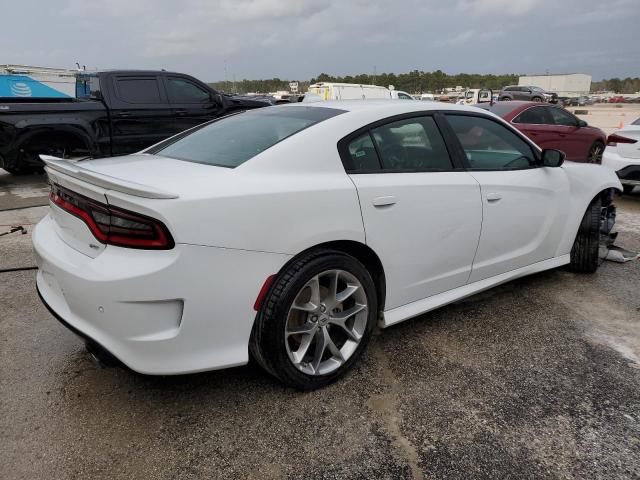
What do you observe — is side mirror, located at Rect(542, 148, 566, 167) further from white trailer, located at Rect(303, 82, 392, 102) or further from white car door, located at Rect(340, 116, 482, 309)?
white trailer, located at Rect(303, 82, 392, 102)

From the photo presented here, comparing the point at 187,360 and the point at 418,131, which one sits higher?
the point at 418,131

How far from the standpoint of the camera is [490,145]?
3.54 meters

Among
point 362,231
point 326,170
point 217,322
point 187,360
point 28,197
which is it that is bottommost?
point 28,197

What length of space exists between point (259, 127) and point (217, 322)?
1.27 metres

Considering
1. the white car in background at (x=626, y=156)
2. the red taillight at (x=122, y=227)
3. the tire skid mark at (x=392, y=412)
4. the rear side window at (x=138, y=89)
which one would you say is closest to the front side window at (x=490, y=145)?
the tire skid mark at (x=392, y=412)

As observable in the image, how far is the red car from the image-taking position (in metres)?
8.74

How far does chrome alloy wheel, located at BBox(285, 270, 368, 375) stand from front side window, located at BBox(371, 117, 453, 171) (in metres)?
0.72

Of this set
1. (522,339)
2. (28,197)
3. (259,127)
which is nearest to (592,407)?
(522,339)

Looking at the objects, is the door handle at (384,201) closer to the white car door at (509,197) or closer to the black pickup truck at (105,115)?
the white car door at (509,197)

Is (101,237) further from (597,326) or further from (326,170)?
(597,326)

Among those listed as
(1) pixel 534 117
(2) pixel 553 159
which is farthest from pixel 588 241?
(1) pixel 534 117

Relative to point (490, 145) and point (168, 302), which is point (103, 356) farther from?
point (490, 145)

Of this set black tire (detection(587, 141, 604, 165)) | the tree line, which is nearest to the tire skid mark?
black tire (detection(587, 141, 604, 165))

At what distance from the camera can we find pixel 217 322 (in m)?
2.14
